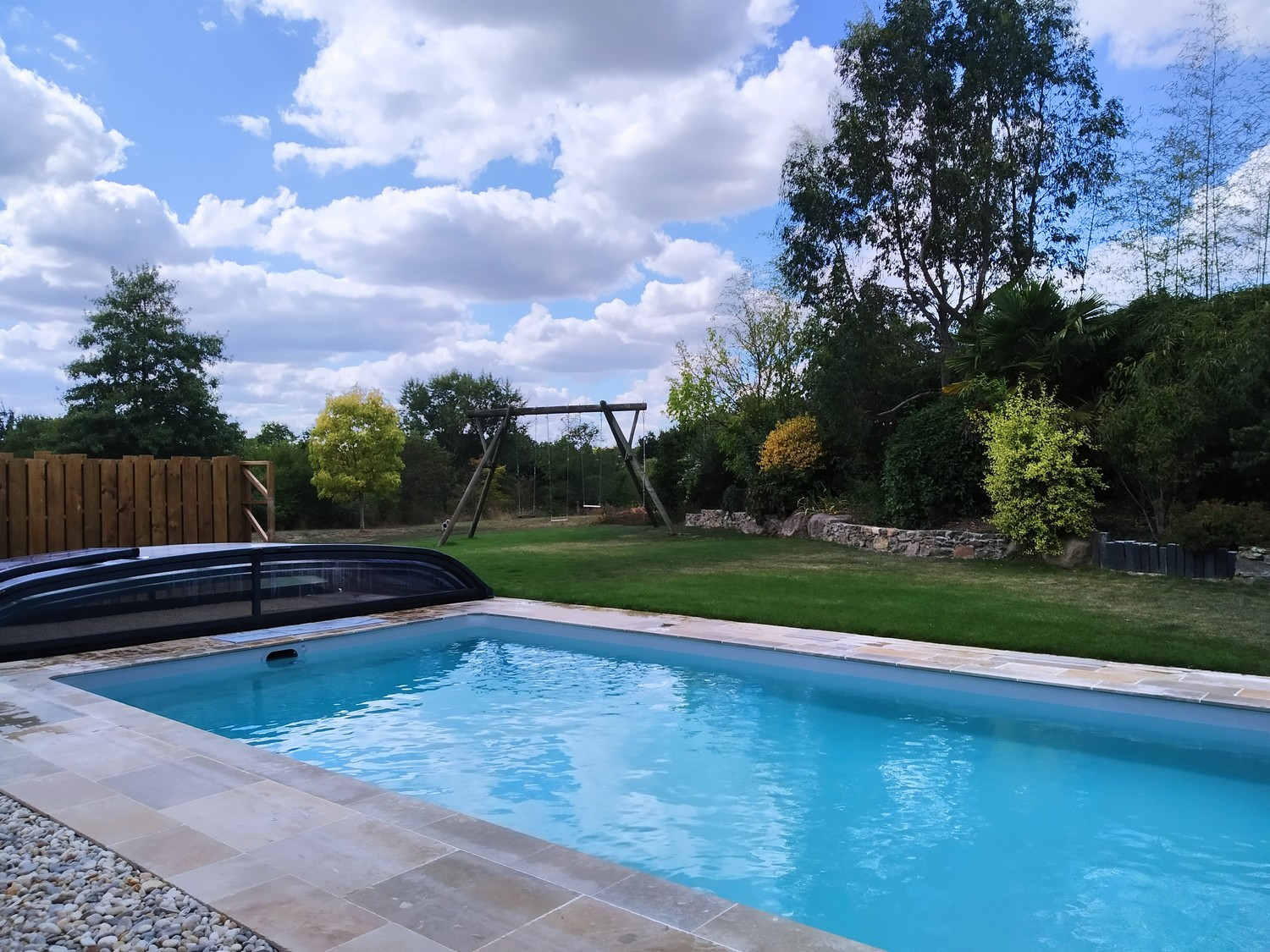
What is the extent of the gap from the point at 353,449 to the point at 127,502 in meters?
10.9

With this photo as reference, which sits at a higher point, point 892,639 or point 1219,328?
point 1219,328

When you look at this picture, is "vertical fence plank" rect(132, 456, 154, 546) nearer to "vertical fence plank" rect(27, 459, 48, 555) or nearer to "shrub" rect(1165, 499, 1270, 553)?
"vertical fence plank" rect(27, 459, 48, 555)

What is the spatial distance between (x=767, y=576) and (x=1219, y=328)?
238 inches

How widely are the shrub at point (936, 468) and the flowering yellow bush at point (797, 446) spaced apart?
9.92 feet

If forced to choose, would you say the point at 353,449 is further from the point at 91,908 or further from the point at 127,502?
the point at 91,908

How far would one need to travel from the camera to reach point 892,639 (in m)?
7.02

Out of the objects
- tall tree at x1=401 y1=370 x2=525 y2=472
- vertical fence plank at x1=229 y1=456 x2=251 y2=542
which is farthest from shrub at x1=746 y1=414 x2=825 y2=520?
tall tree at x1=401 y1=370 x2=525 y2=472

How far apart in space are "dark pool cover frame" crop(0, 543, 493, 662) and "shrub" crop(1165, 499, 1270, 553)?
8189mm

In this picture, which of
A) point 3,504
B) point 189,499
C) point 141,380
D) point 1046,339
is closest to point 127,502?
point 189,499

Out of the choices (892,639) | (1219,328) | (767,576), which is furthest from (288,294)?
(1219,328)

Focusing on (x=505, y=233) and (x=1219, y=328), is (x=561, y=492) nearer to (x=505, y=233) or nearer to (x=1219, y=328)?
(x=505, y=233)

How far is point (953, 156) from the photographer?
15945mm

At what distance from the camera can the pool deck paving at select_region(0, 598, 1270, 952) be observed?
7.95 feet

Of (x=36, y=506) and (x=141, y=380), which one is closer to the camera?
(x=36, y=506)
